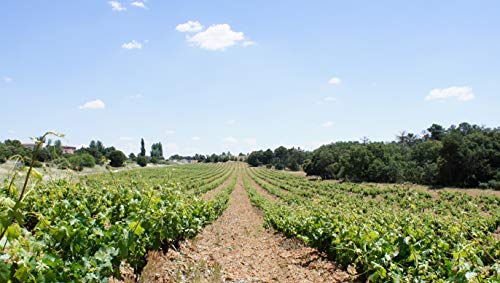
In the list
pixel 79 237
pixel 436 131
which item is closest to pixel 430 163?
pixel 436 131

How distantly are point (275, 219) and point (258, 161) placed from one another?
155 metres

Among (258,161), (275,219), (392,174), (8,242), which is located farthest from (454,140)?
(258,161)

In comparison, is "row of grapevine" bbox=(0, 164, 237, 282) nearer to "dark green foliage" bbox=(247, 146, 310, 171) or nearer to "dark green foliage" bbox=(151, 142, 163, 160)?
"dark green foliage" bbox=(247, 146, 310, 171)

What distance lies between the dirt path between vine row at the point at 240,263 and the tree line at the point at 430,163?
44.4 m

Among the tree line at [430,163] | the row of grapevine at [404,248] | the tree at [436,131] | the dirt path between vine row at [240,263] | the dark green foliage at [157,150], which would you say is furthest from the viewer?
the dark green foliage at [157,150]

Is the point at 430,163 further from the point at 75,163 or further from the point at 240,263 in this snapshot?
the point at 75,163

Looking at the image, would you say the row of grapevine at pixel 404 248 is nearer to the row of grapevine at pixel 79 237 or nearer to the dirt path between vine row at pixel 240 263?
the dirt path between vine row at pixel 240 263

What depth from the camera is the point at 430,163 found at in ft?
206

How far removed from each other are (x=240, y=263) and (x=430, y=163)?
6212 centimetres

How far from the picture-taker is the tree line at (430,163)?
5097 cm

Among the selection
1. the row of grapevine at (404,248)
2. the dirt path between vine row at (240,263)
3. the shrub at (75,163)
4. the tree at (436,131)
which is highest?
the tree at (436,131)

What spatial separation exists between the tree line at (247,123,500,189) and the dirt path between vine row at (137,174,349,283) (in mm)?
44376

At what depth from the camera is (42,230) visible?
164 inches

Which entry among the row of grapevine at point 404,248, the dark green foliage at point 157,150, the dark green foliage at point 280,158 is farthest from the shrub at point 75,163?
the dark green foliage at point 157,150
